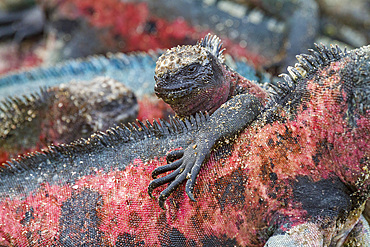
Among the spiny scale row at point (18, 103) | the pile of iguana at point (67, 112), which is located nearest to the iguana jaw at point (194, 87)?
the pile of iguana at point (67, 112)

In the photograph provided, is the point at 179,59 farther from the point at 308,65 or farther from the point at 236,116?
the point at 308,65

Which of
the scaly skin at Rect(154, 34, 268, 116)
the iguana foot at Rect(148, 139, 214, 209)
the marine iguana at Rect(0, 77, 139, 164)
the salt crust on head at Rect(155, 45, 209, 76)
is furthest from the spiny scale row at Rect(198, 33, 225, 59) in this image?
the marine iguana at Rect(0, 77, 139, 164)

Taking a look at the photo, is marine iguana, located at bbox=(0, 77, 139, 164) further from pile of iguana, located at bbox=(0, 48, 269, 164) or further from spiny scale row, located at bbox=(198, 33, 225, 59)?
spiny scale row, located at bbox=(198, 33, 225, 59)

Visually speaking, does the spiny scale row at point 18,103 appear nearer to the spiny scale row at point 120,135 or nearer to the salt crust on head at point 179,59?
the spiny scale row at point 120,135

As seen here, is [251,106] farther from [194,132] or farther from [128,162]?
[128,162]

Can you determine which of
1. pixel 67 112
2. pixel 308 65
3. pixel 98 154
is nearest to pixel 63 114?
pixel 67 112

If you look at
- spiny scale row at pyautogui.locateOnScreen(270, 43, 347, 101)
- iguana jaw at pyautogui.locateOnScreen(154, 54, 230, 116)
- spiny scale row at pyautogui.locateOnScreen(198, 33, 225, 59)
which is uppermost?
spiny scale row at pyautogui.locateOnScreen(270, 43, 347, 101)
